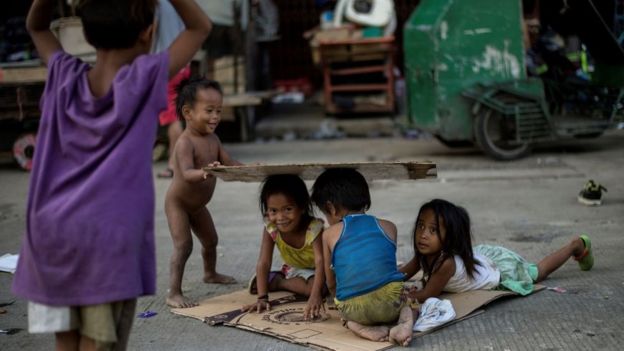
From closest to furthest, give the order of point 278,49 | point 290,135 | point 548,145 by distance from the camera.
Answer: point 548,145
point 290,135
point 278,49

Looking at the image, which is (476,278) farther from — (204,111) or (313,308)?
(204,111)

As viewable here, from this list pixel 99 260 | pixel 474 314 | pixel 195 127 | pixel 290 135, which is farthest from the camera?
pixel 290 135

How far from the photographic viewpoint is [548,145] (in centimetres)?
952

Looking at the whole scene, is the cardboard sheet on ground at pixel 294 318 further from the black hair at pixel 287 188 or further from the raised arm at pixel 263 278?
the black hair at pixel 287 188

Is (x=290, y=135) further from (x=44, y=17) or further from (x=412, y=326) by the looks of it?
(x=44, y=17)

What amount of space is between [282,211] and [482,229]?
7.29ft

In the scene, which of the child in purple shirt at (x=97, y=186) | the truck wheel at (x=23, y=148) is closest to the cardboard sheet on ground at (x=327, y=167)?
the child in purple shirt at (x=97, y=186)

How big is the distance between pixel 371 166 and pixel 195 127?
1072 millimetres

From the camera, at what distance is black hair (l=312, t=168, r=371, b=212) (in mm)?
3734

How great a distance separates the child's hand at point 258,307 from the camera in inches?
159

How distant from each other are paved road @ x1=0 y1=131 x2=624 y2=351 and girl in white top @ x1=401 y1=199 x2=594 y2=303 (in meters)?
0.14

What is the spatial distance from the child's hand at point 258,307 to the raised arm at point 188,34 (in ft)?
5.71

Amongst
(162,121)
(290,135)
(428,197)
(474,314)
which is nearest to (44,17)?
(474,314)

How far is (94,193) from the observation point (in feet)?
7.63
